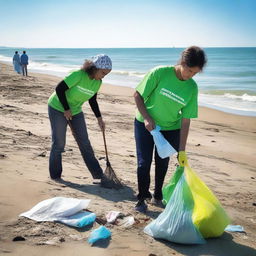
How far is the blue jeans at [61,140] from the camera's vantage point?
3880 millimetres

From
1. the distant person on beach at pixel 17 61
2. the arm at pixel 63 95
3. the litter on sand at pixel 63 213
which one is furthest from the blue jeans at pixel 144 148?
the distant person on beach at pixel 17 61

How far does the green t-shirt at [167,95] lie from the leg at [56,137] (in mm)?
1162

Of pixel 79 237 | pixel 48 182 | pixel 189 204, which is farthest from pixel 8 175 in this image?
pixel 189 204

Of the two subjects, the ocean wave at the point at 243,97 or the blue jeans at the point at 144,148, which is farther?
the ocean wave at the point at 243,97

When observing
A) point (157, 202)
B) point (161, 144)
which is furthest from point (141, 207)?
point (161, 144)

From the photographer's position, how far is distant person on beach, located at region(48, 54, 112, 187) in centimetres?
355

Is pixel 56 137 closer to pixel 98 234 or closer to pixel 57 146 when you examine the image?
pixel 57 146

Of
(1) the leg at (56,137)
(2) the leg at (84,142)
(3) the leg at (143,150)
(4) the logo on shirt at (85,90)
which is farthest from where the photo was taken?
(2) the leg at (84,142)

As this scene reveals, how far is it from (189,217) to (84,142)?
1.82m

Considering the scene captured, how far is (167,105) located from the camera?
300cm

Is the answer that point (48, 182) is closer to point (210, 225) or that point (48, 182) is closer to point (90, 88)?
point (90, 88)

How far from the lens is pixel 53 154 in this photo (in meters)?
3.97

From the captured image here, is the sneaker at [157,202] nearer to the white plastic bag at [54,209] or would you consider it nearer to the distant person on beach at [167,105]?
the distant person on beach at [167,105]

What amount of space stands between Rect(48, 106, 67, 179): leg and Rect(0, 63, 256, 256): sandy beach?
0.51 feet
